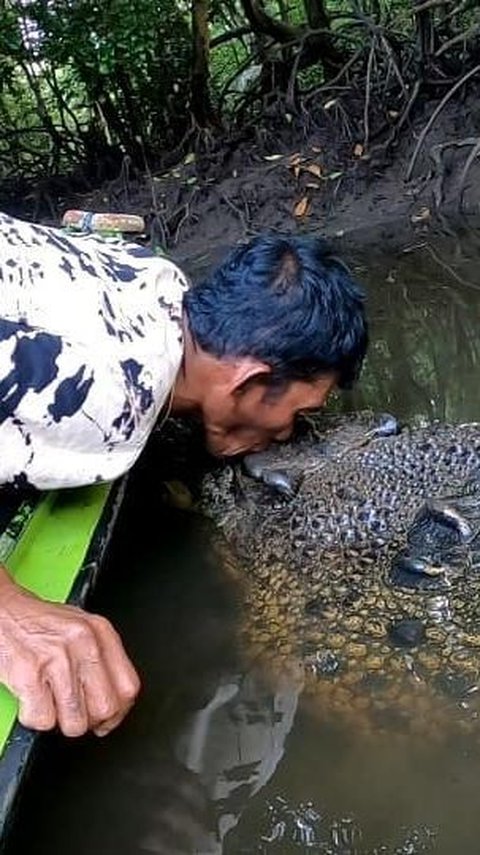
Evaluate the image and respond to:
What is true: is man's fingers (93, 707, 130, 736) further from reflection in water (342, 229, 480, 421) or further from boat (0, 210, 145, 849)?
reflection in water (342, 229, 480, 421)

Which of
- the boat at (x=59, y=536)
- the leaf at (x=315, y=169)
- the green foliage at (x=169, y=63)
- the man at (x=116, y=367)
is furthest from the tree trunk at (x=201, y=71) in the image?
the boat at (x=59, y=536)

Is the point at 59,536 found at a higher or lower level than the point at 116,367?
lower

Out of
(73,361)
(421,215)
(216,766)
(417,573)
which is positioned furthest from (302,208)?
(216,766)

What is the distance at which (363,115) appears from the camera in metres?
7.10

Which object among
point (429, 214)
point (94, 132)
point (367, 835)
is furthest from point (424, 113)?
point (367, 835)

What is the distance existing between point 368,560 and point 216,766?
0.63m

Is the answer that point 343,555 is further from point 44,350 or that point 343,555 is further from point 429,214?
point 429,214

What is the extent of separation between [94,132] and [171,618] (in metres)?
5.40

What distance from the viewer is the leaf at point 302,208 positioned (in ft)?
21.6

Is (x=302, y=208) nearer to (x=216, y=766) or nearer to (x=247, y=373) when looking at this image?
(x=247, y=373)

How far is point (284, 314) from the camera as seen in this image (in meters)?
2.60

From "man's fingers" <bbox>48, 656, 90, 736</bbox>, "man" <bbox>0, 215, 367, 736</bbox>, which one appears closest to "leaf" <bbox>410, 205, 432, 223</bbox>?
"man" <bbox>0, 215, 367, 736</bbox>

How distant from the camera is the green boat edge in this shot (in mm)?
2416

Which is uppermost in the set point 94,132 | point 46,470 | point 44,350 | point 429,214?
point 44,350
